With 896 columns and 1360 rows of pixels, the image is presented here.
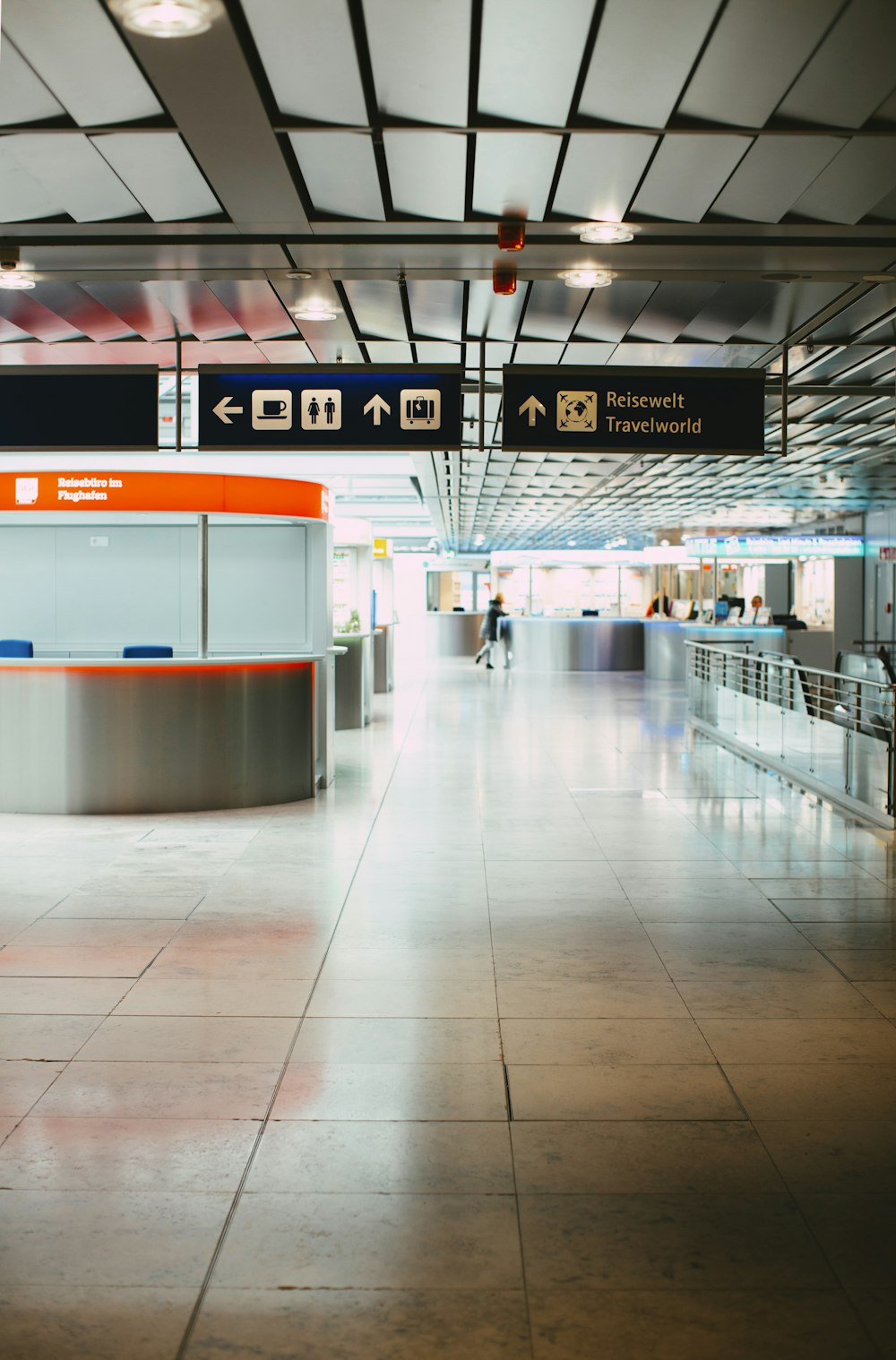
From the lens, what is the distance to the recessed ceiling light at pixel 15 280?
6.21 metres

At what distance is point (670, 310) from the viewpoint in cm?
755

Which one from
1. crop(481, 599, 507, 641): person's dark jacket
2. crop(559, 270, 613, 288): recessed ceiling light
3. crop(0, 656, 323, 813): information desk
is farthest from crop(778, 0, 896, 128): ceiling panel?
crop(481, 599, 507, 641): person's dark jacket

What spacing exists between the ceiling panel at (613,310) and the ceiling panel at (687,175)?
4.90 feet

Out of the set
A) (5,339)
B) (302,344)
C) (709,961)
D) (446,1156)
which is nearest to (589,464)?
(302,344)

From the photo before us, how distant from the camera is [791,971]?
5141 millimetres

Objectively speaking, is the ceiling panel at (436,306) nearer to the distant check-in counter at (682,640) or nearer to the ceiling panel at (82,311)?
the ceiling panel at (82,311)

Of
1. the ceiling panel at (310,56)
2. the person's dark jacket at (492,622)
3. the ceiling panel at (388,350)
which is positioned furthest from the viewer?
the person's dark jacket at (492,622)

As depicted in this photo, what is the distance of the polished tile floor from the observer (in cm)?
263

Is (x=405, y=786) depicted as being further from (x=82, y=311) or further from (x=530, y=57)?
(x=530, y=57)

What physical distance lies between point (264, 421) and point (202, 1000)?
3.41 metres

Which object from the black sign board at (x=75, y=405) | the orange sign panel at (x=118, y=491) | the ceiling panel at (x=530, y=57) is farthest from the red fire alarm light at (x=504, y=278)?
the orange sign panel at (x=118, y=491)

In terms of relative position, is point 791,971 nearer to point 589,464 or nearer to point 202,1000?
point 202,1000

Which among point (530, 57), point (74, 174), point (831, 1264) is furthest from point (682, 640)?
point (831, 1264)

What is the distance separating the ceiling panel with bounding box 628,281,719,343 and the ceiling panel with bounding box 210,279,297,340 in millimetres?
2315
